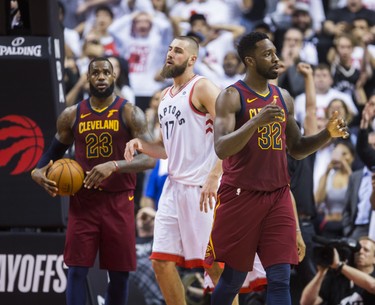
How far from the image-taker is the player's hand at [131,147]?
25.4 feet

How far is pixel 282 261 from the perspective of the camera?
7145mm

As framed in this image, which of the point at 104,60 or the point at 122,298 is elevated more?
the point at 104,60

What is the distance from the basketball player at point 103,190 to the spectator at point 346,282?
203 cm

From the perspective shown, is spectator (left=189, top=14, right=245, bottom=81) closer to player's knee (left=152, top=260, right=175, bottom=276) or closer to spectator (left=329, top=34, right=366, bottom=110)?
spectator (left=329, top=34, right=366, bottom=110)

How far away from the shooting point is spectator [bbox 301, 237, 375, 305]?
9570 mm

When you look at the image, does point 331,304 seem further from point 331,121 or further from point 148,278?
point 331,121

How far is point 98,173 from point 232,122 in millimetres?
→ 1395

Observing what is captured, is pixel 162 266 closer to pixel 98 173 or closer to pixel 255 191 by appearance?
pixel 98 173

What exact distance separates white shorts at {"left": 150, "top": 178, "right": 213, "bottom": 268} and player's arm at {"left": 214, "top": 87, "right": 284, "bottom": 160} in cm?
132

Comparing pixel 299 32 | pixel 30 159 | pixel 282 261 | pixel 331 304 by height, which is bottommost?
pixel 331 304

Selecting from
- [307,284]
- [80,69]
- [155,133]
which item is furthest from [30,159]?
[80,69]

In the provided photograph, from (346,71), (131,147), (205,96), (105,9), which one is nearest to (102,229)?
(131,147)

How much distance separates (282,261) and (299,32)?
796 cm

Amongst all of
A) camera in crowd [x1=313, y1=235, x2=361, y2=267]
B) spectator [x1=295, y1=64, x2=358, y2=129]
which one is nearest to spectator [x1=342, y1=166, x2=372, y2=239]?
camera in crowd [x1=313, y1=235, x2=361, y2=267]
